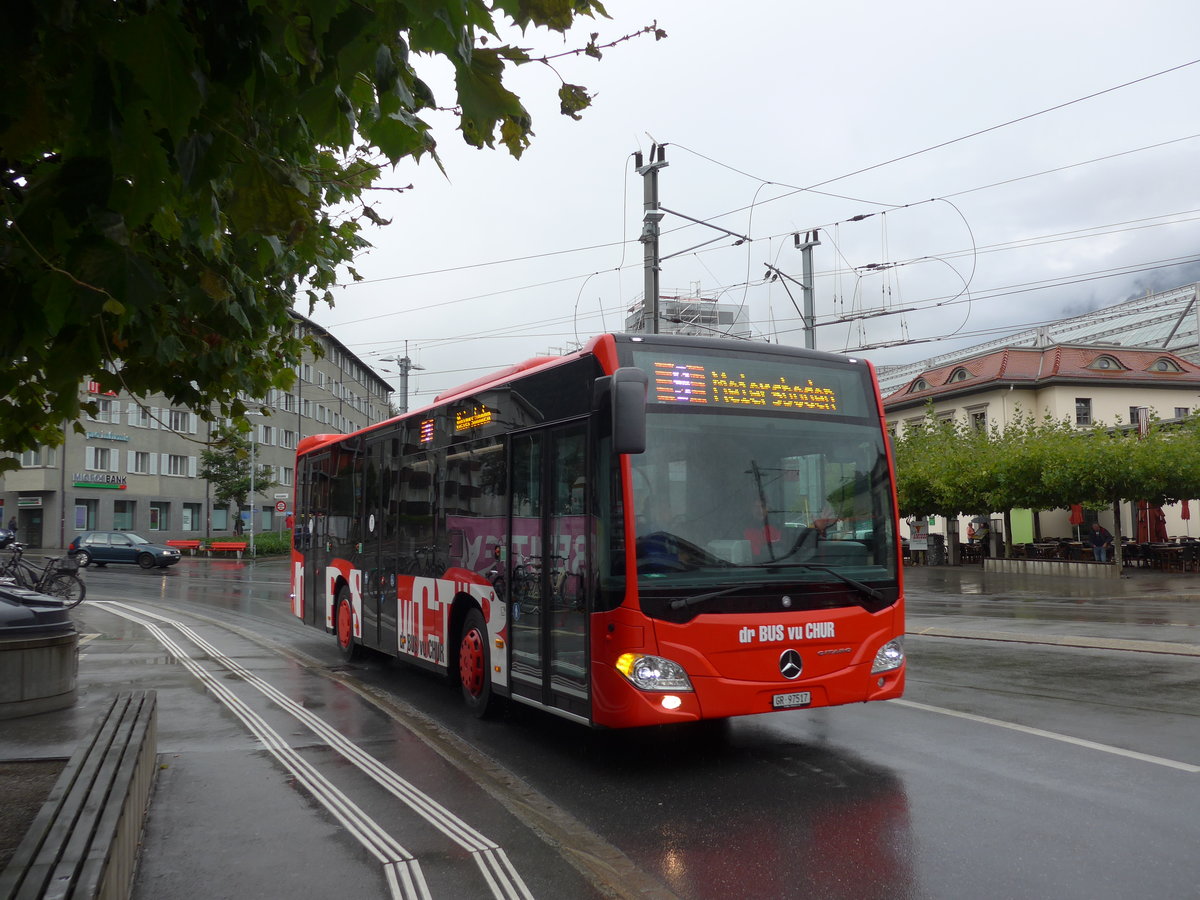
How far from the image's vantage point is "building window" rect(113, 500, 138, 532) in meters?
59.8

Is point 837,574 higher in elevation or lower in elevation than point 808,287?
lower

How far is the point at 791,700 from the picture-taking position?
6.71 m

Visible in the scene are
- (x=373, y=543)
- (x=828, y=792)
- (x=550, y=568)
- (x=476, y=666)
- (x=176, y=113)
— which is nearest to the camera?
(x=176, y=113)

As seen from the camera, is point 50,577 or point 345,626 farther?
point 50,577

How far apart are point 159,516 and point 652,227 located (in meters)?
54.5

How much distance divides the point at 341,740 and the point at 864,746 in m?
4.01

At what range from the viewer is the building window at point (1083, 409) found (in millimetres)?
49781

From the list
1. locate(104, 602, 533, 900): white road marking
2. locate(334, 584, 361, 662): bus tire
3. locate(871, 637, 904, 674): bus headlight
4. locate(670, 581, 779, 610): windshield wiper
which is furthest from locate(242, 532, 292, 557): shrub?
locate(670, 581, 779, 610): windshield wiper

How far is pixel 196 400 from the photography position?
7082 millimetres

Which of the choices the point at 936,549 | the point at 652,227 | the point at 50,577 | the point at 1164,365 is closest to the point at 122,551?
the point at 50,577

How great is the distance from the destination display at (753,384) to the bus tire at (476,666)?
2.87 m

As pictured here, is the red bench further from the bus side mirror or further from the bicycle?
the bus side mirror

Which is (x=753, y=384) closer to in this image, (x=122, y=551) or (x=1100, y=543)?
(x=1100, y=543)

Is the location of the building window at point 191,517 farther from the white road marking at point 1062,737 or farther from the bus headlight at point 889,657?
the bus headlight at point 889,657
